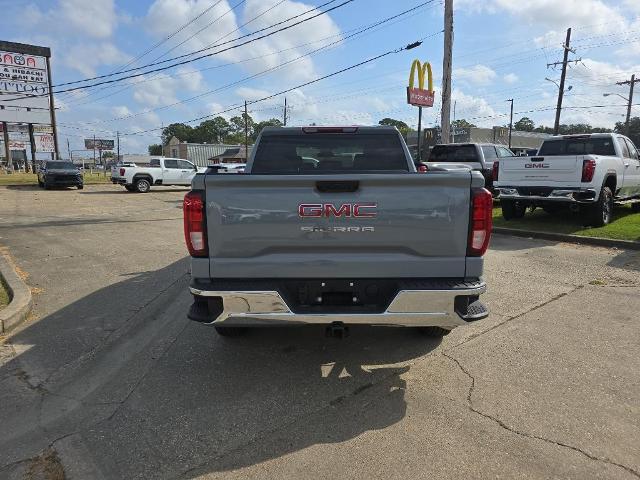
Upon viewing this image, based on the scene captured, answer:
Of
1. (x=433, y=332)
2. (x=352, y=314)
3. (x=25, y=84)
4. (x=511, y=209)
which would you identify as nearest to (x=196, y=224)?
(x=352, y=314)

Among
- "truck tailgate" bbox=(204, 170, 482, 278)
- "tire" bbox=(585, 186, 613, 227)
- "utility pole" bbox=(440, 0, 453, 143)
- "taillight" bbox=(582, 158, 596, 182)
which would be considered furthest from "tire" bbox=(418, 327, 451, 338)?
"utility pole" bbox=(440, 0, 453, 143)

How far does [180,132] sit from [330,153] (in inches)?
5942

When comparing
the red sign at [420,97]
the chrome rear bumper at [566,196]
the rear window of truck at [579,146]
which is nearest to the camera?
the chrome rear bumper at [566,196]

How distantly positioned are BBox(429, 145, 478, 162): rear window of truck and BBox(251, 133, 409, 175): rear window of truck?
10722 mm

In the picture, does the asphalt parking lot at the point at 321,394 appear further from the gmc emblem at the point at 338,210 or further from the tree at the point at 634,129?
the tree at the point at 634,129

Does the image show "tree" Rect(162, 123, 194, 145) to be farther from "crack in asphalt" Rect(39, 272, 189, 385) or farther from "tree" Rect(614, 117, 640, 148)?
"crack in asphalt" Rect(39, 272, 189, 385)

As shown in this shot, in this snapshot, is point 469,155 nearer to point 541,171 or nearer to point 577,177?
point 541,171

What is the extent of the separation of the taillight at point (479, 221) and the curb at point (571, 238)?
6886 millimetres

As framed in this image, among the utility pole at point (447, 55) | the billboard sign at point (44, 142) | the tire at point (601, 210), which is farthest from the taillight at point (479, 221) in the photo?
the billboard sign at point (44, 142)

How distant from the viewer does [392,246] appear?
10.8 ft

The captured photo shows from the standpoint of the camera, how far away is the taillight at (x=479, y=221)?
127 inches

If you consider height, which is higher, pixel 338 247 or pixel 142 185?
pixel 338 247

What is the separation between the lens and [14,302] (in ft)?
17.6

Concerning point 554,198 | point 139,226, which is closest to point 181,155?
point 139,226
